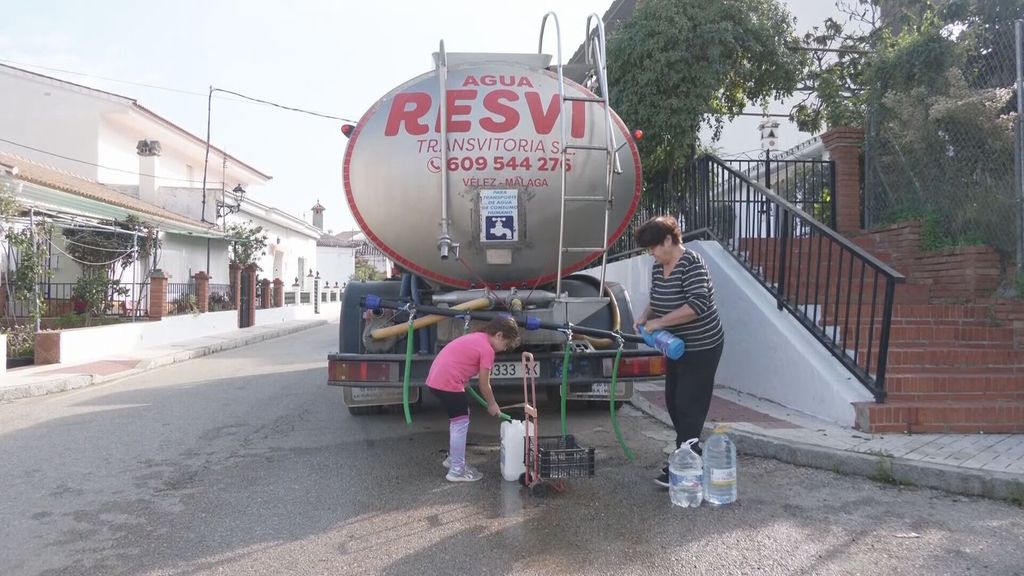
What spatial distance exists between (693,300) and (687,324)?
0.57 feet

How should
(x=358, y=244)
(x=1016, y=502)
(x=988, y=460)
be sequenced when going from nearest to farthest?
(x=1016, y=502), (x=988, y=460), (x=358, y=244)

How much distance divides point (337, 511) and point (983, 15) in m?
8.50

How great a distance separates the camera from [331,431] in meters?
6.38

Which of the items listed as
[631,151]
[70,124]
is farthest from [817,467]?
[70,124]

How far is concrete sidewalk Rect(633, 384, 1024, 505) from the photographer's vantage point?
13.8 ft

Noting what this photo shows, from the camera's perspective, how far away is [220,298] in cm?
2097

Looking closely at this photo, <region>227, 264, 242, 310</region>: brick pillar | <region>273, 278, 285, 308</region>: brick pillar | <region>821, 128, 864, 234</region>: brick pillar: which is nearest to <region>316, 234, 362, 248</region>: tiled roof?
<region>273, 278, 285, 308</region>: brick pillar

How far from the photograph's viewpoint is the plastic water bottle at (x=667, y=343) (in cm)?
392

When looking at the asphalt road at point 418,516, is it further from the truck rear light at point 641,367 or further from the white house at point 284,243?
the white house at point 284,243

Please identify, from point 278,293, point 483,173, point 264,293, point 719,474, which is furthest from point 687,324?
point 278,293

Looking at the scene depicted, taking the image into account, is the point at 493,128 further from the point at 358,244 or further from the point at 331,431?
the point at 358,244

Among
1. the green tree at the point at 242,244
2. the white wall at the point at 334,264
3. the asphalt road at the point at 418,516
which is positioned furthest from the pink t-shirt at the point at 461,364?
the white wall at the point at 334,264

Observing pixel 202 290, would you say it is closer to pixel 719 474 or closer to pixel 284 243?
pixel 284 243

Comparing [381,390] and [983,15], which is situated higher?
[983,15]
